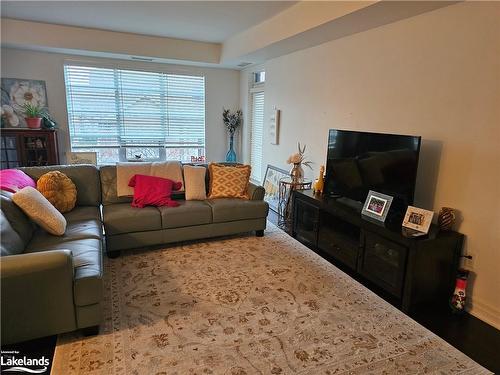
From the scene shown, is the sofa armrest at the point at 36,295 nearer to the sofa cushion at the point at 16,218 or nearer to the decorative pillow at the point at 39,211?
the sofa cushion at the point at 16,218

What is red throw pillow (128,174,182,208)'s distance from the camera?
136 inches

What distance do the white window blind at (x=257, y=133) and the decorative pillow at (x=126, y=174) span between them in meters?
2.56

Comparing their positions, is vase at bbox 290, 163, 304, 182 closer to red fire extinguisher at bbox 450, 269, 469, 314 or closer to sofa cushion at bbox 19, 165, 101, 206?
red fire extinguisher at bbox 450, 269, 469, 314

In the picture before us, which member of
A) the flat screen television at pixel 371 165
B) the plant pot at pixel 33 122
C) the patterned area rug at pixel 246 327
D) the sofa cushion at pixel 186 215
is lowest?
the patterned area rug at pixel 246 327

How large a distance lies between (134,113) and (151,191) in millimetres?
2807

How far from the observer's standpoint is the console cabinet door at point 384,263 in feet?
8.07

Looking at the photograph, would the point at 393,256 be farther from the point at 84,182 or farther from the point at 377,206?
the point at 84,182

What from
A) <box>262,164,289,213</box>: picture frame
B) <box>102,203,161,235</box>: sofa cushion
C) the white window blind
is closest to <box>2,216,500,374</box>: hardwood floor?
<box>102,203,161,235</box>: sofa cushion

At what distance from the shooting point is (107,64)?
5.34 metres

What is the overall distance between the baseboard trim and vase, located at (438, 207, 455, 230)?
595 mm

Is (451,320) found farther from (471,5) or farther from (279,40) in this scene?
(279,40)

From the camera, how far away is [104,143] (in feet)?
18.5

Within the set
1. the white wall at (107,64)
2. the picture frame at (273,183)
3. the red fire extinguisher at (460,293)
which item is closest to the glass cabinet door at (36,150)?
the white wall at (107,64)

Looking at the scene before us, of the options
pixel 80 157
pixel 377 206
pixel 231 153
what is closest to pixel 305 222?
pixel 377 206
